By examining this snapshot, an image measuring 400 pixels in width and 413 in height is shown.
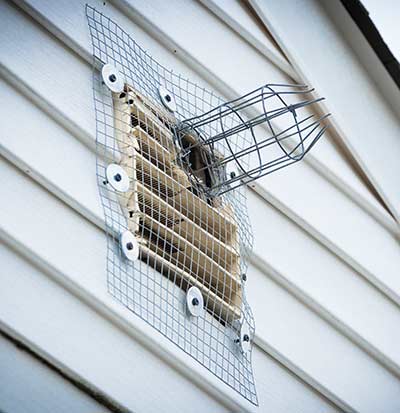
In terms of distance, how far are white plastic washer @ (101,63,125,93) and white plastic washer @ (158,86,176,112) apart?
0.53ft

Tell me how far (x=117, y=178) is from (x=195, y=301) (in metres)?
0.33

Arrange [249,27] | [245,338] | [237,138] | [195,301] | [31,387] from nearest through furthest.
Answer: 1. [31,387]
2. [195,301]
3. [245,338]
4. [237,138]
5. [249,27]

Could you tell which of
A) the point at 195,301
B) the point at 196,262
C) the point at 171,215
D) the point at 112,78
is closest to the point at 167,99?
the point at 112,78

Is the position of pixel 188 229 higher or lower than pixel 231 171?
lower

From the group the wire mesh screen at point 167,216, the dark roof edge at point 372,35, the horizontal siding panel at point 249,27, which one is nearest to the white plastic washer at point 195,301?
the wire mesh screen at point 167,216

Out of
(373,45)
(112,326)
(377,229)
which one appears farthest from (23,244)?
(373,45)

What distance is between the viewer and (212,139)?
2.26 meters

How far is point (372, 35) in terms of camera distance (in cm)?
301

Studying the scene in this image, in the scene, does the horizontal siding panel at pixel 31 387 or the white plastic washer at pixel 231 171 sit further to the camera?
the white plastic washer at pixel 231 171

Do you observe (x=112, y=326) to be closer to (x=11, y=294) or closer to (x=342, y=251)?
(x=11, y=294)

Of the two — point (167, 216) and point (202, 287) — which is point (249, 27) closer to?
point (167, 216)

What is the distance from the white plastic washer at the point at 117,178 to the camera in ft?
6.89

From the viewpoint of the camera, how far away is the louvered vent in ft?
7.08

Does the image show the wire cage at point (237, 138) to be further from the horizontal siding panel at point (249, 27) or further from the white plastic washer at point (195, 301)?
the white plastic washer at point (195, 301)
